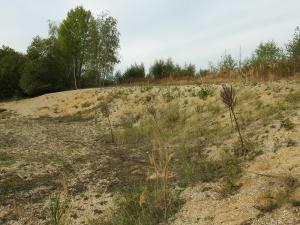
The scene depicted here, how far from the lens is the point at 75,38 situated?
40.6m

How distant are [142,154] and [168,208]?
17.3ft

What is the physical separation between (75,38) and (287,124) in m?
32.4

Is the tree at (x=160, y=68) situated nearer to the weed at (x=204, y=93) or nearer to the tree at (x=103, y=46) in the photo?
the tree at (x=103, y=46)

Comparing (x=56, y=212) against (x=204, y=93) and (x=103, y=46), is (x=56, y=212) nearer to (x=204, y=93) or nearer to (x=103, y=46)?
(x=204, y=93)

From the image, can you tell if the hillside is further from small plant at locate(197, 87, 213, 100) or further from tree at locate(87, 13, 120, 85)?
tree at locate(87, 13, 120, 85)

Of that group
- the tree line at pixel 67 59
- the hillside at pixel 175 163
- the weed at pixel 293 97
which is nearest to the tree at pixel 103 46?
the tree line at pixel 67 59

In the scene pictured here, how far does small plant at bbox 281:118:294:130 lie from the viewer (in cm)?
1045

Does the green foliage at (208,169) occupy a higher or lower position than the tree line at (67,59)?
lower

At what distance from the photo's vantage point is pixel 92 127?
2070cm

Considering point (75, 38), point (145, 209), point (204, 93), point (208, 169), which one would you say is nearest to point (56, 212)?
point (145, 209)

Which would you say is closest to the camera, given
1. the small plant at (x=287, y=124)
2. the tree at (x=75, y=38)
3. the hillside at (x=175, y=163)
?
the hillside at (x=175, y=163)

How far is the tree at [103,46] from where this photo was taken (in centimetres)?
4059

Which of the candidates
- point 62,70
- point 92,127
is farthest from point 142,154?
point 62,70

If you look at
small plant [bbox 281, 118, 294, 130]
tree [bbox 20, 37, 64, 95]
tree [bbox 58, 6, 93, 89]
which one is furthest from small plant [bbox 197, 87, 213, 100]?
tree [bbox 58, 6, 93, 89]
